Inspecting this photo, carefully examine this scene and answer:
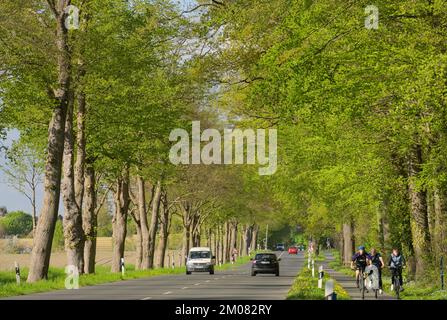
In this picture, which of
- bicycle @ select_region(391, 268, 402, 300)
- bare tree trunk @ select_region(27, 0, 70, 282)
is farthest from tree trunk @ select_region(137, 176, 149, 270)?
bicycle @ select_region(391, 268, 402, 300)

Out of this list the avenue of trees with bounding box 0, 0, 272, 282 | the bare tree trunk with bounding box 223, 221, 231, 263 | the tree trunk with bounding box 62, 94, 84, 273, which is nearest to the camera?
the avenue of trees with bounding box 0, 0, 272, 282

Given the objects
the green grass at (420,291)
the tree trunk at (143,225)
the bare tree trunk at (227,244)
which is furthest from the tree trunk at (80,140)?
the bare tree trunk at (227,244)

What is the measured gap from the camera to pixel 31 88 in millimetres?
38531

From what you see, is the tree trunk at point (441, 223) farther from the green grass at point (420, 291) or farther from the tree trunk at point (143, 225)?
the tree trunk at point (143, 225)

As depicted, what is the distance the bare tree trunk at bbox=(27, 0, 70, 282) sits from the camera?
3762 cm

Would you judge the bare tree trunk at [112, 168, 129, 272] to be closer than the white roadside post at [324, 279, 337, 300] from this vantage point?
No

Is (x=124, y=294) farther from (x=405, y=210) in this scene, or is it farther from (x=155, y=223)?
(x=155, y=223)

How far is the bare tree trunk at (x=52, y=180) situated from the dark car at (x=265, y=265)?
74.4 feet

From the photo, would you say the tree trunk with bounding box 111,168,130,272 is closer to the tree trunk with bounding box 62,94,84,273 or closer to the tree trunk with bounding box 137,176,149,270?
the tree trunk with bounding box 137,176,149,270

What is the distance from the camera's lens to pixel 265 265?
59000 mm

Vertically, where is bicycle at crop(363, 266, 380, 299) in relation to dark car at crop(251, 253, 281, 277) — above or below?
below

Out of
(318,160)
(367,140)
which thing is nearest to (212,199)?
(318,160)

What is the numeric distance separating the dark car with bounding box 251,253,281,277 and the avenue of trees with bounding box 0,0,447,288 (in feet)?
18.9

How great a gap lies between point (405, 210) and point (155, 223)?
26219 millimetres
